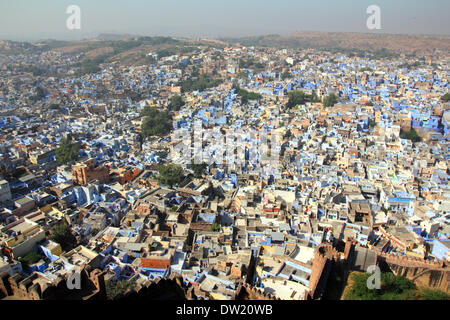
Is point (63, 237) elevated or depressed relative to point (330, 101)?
depressed

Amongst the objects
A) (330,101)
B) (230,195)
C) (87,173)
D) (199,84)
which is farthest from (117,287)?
(199,84)

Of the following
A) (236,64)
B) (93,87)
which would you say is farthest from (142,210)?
(236,64)

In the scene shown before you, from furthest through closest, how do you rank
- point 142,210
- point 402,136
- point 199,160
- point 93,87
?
point 93,87
point 402,136
point 199,160
point 142,210

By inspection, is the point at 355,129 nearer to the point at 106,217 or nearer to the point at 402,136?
the point at 402,136

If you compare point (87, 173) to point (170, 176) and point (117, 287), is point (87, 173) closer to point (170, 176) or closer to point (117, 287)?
point (170, 176)

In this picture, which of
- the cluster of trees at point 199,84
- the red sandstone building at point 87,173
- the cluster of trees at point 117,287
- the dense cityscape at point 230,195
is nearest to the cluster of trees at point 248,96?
the dense cityscape at point 230,195

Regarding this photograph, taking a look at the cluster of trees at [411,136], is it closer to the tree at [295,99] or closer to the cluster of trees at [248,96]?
the tree at [295,99]

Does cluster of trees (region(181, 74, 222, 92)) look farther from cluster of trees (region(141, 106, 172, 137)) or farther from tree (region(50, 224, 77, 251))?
tree (region(50, 224, 77, 251))
